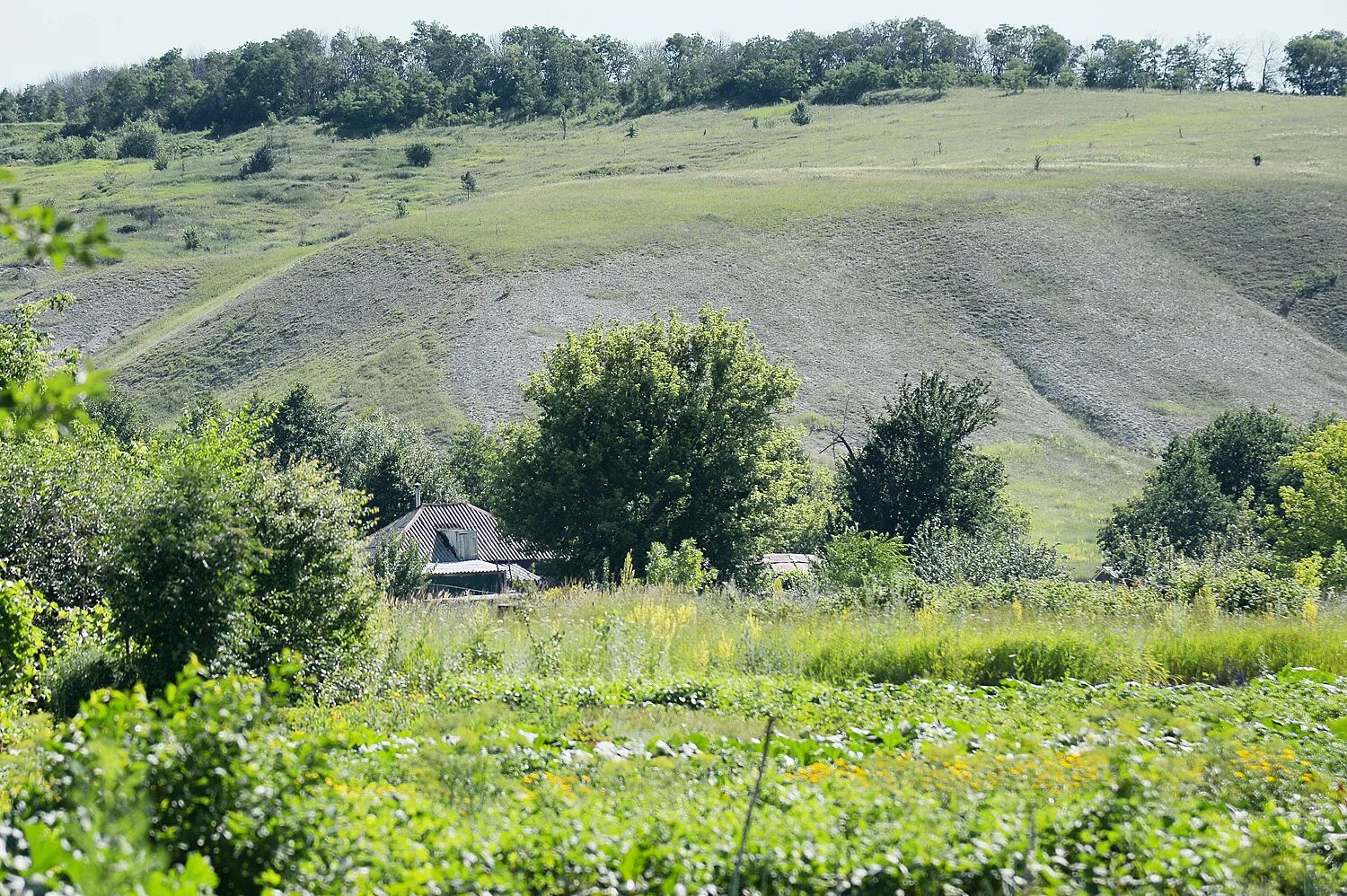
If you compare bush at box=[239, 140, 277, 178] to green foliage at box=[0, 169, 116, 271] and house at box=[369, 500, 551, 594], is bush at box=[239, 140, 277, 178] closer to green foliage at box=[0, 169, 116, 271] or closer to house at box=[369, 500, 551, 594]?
house at box=[369, 500, 551, 594]

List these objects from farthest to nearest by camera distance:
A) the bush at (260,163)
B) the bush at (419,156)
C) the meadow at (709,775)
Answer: the bush at (419,156) < the bush at (260,163) < the meadow at (709,775)

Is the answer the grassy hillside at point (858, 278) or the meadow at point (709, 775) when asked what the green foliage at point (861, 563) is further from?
the grassy hillside at point (858, 278)

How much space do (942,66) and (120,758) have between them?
597 feet

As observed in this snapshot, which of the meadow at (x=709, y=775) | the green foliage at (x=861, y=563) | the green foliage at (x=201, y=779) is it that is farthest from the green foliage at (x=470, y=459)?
the green foliage at (x=201, y=779)

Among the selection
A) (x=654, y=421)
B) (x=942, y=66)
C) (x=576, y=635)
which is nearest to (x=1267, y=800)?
(x=576, y=635)

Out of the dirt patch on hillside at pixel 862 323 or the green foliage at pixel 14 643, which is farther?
the dirt patch on hillside at pixel 862 323

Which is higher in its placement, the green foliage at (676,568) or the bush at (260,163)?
the bush at (260,163)

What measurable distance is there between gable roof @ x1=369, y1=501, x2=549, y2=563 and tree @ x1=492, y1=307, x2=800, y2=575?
19.2 metres

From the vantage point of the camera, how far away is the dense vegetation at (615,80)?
168 metres

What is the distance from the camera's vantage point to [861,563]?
2158 centimetres

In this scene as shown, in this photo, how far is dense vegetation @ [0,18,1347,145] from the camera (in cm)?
16788

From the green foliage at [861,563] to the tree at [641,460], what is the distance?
8.00m

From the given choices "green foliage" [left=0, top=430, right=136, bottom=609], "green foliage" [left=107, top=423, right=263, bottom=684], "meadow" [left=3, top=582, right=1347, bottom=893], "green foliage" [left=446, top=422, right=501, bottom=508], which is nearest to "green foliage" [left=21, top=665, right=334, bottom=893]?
"meadow" [left=3, top=582, right=1347, bottom=893]

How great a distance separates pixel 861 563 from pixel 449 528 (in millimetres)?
35957
